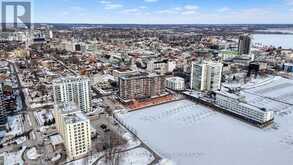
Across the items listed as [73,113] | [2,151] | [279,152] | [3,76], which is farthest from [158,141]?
[3,76]

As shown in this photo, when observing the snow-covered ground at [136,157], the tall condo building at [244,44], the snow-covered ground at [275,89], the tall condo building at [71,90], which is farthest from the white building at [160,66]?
the tall condo building at [244,44]

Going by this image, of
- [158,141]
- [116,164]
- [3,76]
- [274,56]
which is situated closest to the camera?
[116,164]

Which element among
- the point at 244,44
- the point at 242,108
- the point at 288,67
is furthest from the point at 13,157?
the point at 244,44

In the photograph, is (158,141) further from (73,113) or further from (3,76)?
(3,76)

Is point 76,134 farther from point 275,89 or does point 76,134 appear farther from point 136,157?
point 275,89

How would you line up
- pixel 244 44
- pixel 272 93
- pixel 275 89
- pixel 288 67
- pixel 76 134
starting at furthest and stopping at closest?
pixel 244 44
pixel 288 67
pixel 275 89
pixel 272 93
pixel 76 134

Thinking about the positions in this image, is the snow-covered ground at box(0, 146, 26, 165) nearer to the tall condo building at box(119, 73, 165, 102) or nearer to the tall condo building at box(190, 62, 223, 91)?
the tall condo building at box(119, 73, 165, 102)
